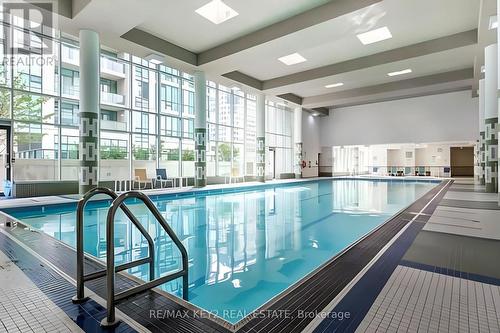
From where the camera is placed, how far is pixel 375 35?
789cm

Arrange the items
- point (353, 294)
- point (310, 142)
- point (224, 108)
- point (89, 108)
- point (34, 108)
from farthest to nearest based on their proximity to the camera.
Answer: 1. point (310, 142)
2. point (224, 108)
3. point (34, 108)
4. point (89, 108)
5. point (353, 294)

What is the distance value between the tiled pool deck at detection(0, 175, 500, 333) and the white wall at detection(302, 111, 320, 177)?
15.2 m

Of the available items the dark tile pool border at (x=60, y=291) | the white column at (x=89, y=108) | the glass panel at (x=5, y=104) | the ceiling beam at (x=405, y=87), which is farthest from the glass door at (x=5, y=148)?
the ceiling beam at (x=405, y=87)

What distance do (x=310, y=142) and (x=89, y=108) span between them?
565 inches

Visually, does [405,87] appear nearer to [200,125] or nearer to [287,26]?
[287,26]

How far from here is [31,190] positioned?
7000 mm

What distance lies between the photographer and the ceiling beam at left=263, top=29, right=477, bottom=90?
7914 millimetres

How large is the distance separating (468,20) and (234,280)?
28.6 ft

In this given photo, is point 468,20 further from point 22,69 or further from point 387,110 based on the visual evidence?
point 22,69

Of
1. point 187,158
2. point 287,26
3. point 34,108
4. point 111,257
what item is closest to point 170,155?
point 187,158

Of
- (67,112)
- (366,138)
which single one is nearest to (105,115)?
(67,112)

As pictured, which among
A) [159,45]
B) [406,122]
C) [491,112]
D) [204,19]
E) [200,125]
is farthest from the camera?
[406,122]

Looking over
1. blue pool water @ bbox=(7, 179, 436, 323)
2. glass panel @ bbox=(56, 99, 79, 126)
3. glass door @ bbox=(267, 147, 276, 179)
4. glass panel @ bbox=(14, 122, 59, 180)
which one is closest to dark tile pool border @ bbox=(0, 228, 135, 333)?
blue pool water @ bbox=(7, 179, 436, 323)

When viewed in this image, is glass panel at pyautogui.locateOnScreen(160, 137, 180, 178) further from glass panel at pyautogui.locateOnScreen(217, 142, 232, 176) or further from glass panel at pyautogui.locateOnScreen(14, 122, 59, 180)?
glass panel at pyautogui.locateOnScreen(14, 122, 59, 180)
